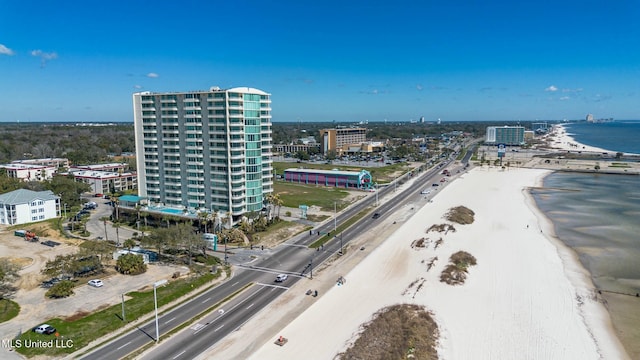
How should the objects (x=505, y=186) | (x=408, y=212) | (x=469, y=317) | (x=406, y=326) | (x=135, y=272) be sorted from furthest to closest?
1. (x=505, y=186)
2. (x=408, y=212)
3. (x=135, y=272)
4. (x=469, y=317)
5. (x=406, y=326)

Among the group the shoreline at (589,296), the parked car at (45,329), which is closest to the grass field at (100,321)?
the parked car at (45,329)

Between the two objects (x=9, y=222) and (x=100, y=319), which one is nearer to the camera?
(x=100, y=319)

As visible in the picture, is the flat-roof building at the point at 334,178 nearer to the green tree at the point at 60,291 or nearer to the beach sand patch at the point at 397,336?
the beach sand patch at the point at 397,336

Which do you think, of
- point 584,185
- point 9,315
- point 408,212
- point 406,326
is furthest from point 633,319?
point 584,185

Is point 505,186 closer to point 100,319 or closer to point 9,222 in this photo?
point 100,319

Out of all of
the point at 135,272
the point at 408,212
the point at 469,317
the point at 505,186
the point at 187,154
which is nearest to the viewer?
the point at 469,317

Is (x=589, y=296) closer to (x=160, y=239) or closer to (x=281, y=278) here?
(x=281, y=278)

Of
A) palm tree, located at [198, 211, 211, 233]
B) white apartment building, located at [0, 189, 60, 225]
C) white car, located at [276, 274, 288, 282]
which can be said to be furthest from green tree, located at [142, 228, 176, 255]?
white apartment building, located at [0, 189, 60, 225]
